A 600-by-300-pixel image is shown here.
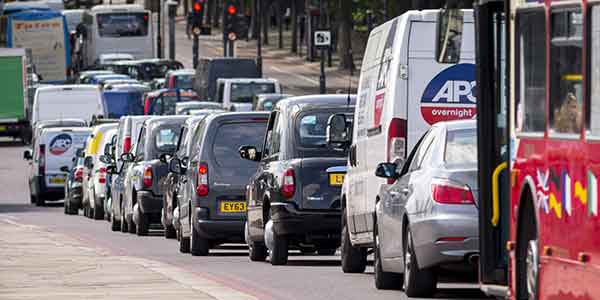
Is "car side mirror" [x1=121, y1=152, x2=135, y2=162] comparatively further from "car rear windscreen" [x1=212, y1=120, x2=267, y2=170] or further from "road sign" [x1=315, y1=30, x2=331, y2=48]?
"road sign" [x1=315, y1=30, x2=331, y2=48]

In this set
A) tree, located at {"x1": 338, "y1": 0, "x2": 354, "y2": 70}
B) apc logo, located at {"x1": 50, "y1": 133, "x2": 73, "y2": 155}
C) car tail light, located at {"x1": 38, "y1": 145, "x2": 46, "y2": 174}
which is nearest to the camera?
car tail light, located at {"x1": 38, "y1": 145, "x2": 46, "y2": 174}

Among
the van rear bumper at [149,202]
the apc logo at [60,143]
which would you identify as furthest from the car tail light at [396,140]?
the apc logo at [60,143]

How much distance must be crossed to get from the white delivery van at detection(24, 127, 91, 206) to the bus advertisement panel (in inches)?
1587

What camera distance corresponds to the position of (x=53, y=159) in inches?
1761

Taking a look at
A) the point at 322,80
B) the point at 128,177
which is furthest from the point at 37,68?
the point at 128,177

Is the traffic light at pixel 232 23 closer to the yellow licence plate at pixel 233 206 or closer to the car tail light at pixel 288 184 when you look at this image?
the yellow licence plate at pixel 233 206

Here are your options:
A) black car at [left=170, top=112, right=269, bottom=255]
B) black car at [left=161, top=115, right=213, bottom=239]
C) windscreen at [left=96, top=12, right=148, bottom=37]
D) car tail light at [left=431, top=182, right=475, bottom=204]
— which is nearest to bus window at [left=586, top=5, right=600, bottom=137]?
car tail light at [left=431, top=182, right=475, bottom=204]

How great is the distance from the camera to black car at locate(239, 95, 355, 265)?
20234mm

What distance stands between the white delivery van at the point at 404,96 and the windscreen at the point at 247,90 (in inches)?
1551

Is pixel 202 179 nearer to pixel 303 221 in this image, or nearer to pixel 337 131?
pixel 303 221

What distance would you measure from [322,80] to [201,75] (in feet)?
36.5

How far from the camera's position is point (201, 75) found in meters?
67.6

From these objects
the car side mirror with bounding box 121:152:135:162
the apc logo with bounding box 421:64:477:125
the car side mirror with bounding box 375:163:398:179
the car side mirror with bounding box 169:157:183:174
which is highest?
the apc logo with bounding box 421:64:477:125

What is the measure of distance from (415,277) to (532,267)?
369cm
